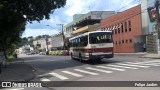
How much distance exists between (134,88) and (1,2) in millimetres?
23252

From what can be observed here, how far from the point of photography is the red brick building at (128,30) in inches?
2322

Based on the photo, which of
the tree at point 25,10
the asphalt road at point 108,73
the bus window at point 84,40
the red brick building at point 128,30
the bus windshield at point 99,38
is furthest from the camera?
the red brick building at point 128,30

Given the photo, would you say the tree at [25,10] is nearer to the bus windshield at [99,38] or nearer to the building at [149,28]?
the bus windshield at [99,38]

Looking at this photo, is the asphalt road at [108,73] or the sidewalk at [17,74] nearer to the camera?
the asphalt road at [108,73]

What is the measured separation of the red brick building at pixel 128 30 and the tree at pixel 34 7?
82.4ft

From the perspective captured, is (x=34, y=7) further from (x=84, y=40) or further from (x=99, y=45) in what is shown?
(x=99, y=45)

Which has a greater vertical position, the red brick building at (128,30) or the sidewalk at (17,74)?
the red brick building at (128,30)

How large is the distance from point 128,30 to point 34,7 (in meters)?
31.1

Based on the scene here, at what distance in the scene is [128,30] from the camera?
2479 inches

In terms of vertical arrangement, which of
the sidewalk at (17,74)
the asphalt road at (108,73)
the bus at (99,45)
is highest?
the bus at (99,45)

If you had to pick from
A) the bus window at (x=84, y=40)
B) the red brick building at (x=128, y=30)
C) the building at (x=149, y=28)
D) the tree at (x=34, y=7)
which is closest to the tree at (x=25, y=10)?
the tree at (x=34, y=7)

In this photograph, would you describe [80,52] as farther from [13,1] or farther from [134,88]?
[134,88]

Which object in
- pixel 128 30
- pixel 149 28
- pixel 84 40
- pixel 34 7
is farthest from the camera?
pixel 128 30

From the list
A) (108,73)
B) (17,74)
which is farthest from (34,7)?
(108,73)
